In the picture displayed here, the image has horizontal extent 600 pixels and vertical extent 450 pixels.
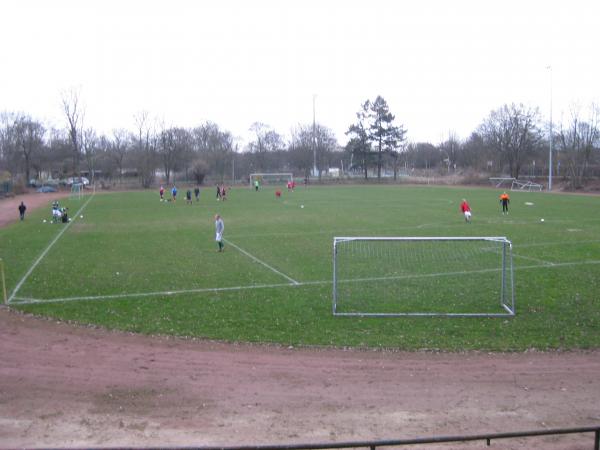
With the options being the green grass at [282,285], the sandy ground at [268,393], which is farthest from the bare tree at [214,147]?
the sandy ground at [268,393]

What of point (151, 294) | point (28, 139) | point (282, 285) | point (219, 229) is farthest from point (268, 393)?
point (28, 139)

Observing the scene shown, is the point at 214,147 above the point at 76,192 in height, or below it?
above

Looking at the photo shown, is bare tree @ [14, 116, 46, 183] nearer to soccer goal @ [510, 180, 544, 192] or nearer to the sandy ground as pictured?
soccer goal @ [510, 180, 544, 192]

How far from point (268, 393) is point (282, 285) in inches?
302

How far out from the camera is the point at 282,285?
52.1 feet

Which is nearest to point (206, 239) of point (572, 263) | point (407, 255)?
point (407, 255)

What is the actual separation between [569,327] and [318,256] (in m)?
10.7

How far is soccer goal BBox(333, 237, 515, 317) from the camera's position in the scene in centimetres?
1306

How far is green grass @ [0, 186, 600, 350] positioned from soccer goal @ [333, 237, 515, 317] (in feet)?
0.37

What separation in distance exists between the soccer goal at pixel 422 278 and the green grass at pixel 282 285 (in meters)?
0.11

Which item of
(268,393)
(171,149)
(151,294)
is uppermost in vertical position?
(171,149)

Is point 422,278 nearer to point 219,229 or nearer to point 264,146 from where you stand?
point 219,229

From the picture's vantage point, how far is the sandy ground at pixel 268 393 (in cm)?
695

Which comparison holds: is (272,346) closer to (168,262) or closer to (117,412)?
(117,412)
